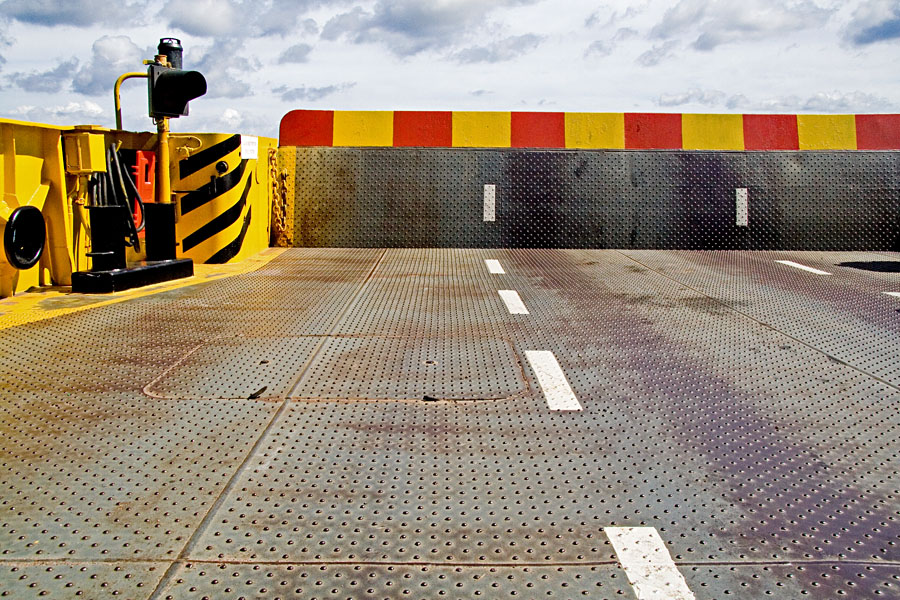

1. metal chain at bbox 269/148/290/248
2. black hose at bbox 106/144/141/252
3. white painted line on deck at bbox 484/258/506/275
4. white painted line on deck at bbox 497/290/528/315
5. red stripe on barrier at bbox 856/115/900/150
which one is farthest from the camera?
red stripe on barrier at bbox 856/115/900/150

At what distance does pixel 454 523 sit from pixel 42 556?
1.16 metres

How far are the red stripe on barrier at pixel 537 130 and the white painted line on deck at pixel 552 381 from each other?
270 inches

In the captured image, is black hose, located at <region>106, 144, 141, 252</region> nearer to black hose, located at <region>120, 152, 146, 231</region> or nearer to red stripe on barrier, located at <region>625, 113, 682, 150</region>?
black hose, located at <region>120, 152, 146, 231</region>

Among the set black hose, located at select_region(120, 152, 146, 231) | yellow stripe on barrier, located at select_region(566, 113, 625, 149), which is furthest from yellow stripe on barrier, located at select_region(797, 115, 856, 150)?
black hose, located at select_region(120, 152, 146, 231)

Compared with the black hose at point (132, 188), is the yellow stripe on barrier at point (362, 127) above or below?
above

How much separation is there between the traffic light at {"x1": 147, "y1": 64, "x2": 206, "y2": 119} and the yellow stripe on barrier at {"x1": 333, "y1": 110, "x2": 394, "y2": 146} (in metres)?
3.83

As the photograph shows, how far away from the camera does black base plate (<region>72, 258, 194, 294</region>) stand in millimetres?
6473

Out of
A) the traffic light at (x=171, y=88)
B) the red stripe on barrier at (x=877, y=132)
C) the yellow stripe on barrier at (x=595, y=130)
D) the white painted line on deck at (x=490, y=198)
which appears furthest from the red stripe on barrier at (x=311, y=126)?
the red stripe on barrier at (x=877, y=132)

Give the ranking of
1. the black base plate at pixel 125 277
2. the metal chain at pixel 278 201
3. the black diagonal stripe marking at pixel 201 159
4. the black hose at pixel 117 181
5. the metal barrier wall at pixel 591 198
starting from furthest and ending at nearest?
the metal barrier wall at pixel 591 198 < the metal chain at pixel 278 201 < the black diagonal stripe marking at pixel 201 159 < the black hose at pixel 117 181 < the black base plate at pixel 125 277

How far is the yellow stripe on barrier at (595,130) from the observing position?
437 inches

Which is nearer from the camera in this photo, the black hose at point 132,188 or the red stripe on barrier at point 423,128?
the black hose at point 132,188

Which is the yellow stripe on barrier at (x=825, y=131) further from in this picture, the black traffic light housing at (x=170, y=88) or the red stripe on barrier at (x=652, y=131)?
the black traffic light housing at (x=170, y=88)

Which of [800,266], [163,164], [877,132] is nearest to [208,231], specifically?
[163,164]

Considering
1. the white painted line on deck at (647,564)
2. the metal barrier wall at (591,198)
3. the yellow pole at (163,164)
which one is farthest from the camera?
the metal barrier wall at (591,198)
